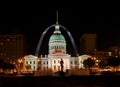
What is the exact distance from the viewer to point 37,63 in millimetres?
175000

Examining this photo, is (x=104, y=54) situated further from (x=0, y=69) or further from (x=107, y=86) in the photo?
(x=107, y=86)

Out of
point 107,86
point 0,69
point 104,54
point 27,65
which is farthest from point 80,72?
point 104,54

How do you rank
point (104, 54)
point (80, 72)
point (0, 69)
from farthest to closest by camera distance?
1. point (104, 54)
2. point (0, 69)
3. point (80, 72)

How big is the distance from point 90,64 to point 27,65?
3913 centimetres

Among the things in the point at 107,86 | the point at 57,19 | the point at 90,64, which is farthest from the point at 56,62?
the point at 107,86

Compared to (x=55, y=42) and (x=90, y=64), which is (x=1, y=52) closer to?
(x=55, y=42)

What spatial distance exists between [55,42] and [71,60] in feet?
39.9

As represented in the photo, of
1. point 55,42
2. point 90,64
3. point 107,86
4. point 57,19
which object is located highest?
point 57,19

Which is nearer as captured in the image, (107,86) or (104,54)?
(107,86)

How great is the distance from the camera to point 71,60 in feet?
599

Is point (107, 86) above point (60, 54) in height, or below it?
below

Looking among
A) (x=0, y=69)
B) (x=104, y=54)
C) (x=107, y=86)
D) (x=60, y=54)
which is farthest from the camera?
(x=104, y=54)

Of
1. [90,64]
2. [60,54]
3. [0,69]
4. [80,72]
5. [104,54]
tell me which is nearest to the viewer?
[80,72]

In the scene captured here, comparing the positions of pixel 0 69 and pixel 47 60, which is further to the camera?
pixel 47 60
